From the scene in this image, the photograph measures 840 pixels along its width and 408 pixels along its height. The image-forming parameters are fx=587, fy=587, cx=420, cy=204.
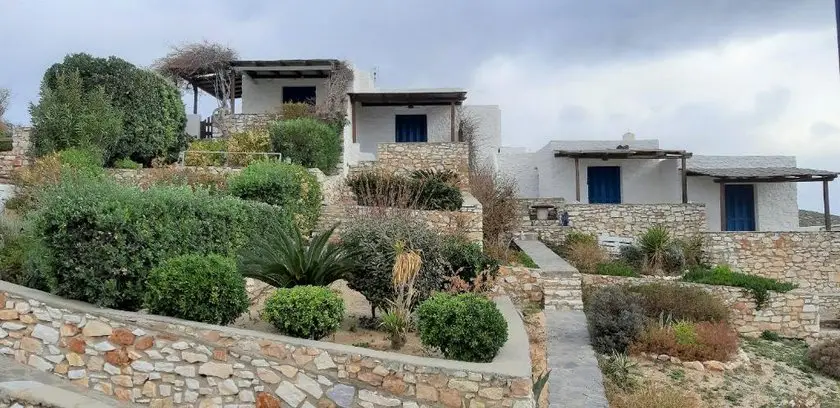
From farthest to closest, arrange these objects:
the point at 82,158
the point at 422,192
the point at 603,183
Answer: the point at 603,183 < the point at 422,192 < the point at 82,158

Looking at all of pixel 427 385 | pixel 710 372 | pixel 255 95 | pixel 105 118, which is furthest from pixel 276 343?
pixel 255 95

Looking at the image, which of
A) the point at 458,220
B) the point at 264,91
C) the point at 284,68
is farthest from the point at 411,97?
the point at 458,220

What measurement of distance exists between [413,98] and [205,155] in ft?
26.1

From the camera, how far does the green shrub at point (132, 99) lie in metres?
16.3

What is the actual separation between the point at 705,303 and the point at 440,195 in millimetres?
6663

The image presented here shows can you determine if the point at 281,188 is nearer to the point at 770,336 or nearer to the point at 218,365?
the point at 218,365

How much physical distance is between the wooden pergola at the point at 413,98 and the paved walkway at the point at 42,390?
15847mm

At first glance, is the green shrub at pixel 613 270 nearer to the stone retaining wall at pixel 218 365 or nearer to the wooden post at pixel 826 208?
the stone retaining wall at pixel 218 365

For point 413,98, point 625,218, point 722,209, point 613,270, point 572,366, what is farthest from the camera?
point 722,209

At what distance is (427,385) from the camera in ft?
19.5

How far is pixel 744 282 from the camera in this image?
13242 millimetres

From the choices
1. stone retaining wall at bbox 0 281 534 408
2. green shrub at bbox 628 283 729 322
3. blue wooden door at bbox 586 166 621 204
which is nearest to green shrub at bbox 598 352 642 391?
green shrub at bbox 628 283 729 322

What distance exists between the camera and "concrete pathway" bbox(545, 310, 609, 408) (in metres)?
7.16

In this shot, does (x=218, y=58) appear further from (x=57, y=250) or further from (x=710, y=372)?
(x=710, y=372)
